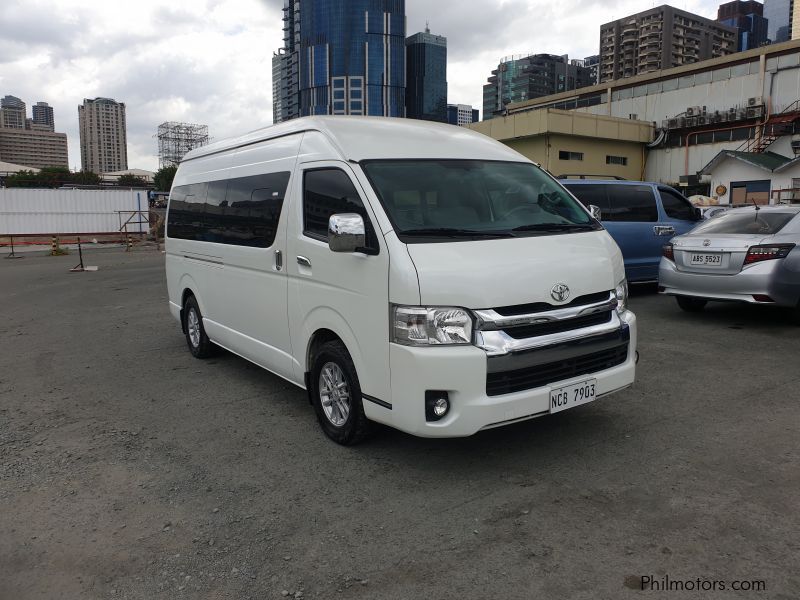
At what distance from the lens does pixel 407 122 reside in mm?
5129

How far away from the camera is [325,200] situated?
14.5 ft

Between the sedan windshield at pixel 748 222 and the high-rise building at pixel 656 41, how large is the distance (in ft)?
458

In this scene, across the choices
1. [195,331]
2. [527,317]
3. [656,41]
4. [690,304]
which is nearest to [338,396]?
[527,317]

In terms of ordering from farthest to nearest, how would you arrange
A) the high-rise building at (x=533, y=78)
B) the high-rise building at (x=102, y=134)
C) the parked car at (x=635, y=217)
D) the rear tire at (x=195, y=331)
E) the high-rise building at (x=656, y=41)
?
1. the high-rise building at (x=102, y=134)
2. the high-rise building at (x=533, y=78)
3. the high-rise building at (x=656, y=41)
4. the parked car at (x=635, y=217)
5. the rear tire at (x=195, y=331)

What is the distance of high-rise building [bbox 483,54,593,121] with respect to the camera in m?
147

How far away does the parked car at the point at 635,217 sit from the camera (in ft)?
34.4

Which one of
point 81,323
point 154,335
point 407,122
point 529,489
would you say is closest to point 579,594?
point 529,489

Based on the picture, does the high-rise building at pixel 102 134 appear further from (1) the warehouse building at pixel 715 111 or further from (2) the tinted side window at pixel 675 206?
(2) the tinted side window at pixel 675 206

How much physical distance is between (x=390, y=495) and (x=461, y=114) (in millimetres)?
170987

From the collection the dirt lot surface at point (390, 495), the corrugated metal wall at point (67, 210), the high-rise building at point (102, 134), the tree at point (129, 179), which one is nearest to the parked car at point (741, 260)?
the dirt lot surface at point (390, 495)

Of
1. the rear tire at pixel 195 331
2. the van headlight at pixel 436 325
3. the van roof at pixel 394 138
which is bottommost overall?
the rear tire at pixel 195 331

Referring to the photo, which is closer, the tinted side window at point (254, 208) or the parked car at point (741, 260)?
the tinted side window at point (254, 208)

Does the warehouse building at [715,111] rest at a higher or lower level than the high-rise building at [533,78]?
lower

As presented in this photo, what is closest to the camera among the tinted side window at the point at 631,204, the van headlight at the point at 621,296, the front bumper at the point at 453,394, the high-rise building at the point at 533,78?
the front bumper at the point at 453,394
